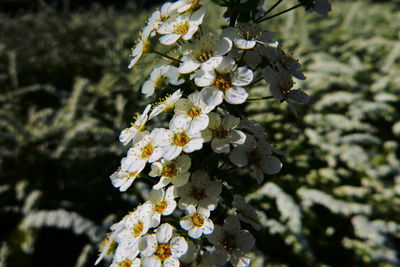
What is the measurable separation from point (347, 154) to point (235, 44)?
6.94ft

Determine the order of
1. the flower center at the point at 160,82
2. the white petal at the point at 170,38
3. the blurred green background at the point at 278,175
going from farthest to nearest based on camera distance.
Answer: the blurred green background at the point at 278,175
the flower center at the point at 160,82
the white petal at the point at 170,38

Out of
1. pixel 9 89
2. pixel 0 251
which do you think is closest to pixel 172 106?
pixel 0 251

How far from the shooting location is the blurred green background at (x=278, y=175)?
2279 millimetres

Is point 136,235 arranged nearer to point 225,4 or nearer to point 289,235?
point 225,4

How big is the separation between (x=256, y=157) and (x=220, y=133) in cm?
15

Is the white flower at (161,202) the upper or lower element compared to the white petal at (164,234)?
upper

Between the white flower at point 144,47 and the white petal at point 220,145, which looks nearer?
the white petal at point 220,145

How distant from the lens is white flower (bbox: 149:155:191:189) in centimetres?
92

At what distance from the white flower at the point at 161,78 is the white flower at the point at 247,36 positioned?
190 millimetres

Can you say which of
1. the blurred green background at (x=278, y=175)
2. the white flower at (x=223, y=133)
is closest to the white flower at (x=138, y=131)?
the white flower at (x=223, y=133)

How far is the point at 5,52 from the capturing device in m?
4.13

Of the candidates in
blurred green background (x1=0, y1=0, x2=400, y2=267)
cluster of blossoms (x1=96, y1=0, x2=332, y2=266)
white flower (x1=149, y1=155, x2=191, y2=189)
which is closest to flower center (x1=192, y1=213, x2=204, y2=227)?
cluster of blossoms (x1=96, y1=0, x2=332, y2=266)

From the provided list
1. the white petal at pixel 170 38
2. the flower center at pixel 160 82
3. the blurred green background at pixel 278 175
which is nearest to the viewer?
the white petal at pixel 170 38

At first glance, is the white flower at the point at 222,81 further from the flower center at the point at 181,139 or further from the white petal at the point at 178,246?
the white petal at the point at 178,246
